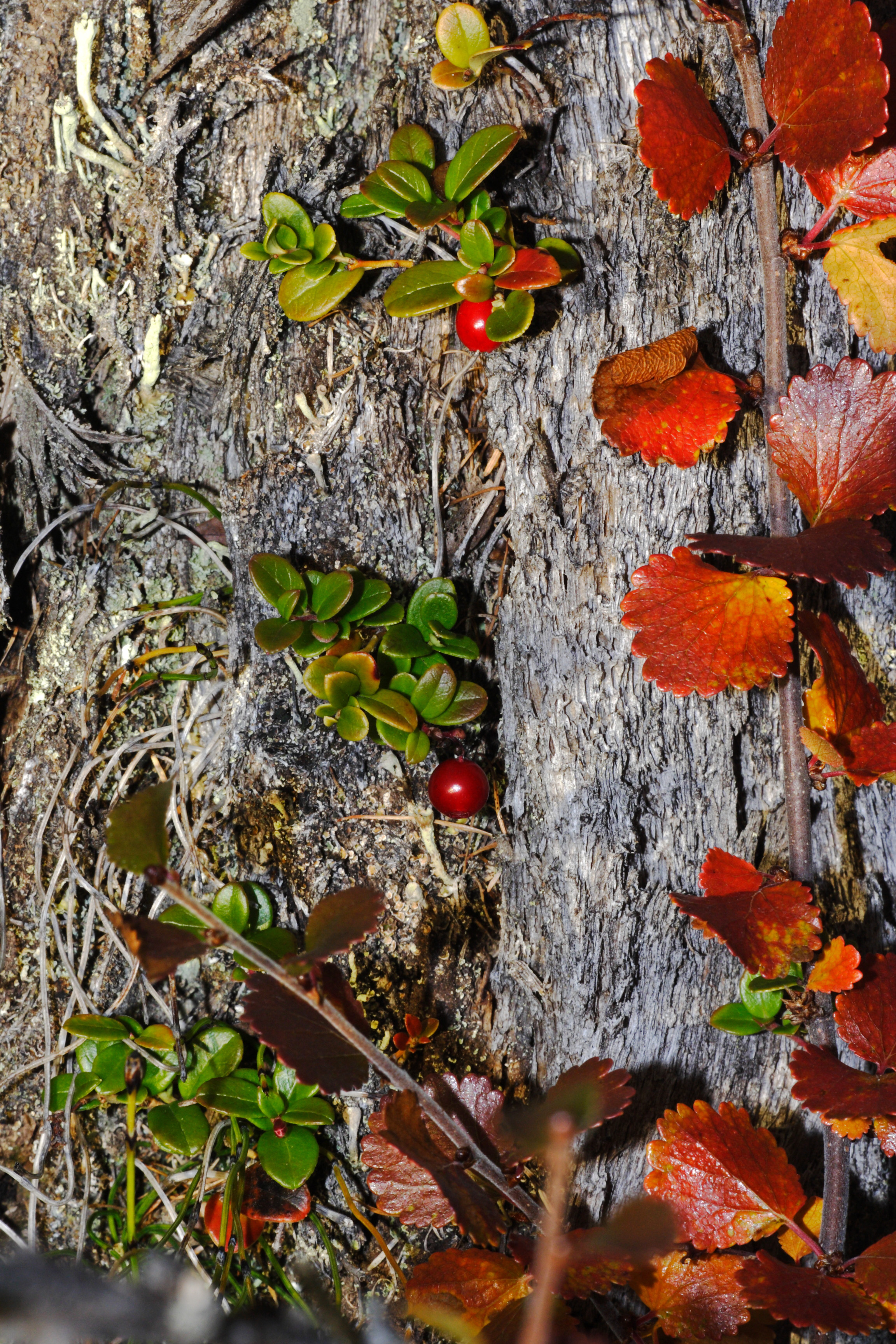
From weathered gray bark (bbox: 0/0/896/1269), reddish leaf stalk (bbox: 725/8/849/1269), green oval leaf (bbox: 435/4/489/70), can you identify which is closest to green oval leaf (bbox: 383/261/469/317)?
weathered gray bark (bbox: 0/0/896/1269)

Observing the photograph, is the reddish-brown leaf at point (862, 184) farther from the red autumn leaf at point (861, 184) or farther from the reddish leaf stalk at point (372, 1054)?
the reddish leaf stalk at point (372, 1054)

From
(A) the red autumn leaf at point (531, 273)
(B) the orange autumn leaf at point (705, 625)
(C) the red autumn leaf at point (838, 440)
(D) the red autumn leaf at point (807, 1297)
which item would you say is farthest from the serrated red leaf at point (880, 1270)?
(A) the red autumn leaf at point (531, 273)

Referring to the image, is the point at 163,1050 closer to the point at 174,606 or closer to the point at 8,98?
the point at 174,606

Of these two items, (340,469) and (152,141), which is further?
(152,141)

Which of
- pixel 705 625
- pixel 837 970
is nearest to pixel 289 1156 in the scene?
pixel 837 970

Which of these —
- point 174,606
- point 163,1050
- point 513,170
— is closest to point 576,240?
point 513,170

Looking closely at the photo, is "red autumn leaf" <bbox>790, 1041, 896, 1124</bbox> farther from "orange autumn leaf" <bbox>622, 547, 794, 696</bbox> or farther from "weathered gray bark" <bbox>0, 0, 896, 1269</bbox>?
"orange autumn leaf" <bbox>622, 547, 794, 696</bbox>

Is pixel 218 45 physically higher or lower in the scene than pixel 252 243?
higher

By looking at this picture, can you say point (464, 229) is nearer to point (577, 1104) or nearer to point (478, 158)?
point (478, 158)
